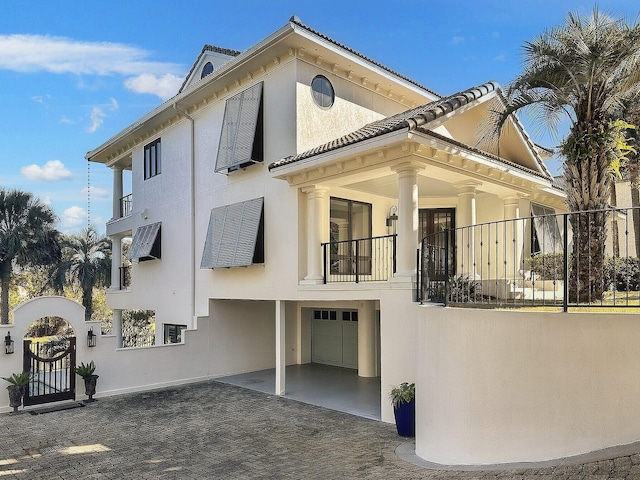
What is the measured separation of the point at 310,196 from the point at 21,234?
1910 cm

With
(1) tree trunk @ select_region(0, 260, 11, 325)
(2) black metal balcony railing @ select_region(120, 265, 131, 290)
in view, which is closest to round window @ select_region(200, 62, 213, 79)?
(2) black metal balcony railing @ select_region(120, 265, 131, 290)

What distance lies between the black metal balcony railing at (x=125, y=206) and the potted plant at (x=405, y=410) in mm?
16779

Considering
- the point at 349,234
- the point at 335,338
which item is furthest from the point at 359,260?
the point at 335,338

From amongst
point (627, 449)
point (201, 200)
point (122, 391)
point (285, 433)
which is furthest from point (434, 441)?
point (201, 200)

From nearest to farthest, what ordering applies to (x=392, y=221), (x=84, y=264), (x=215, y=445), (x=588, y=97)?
(x=588, y=97), (x=215, y=445), (x=392, y=221), (x=84, y=264)

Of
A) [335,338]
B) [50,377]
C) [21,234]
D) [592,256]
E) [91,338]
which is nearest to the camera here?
[592,256]

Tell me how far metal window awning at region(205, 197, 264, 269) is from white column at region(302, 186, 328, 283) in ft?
6.36

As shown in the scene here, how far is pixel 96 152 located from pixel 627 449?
2240cm

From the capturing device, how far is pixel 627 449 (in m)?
5.50

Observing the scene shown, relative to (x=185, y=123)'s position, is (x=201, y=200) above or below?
below

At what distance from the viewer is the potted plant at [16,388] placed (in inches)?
461

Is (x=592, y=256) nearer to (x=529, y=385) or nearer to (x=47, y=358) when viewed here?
(x=529, y=385)

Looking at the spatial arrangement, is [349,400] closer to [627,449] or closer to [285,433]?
[285,433]

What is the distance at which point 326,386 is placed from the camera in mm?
14156
